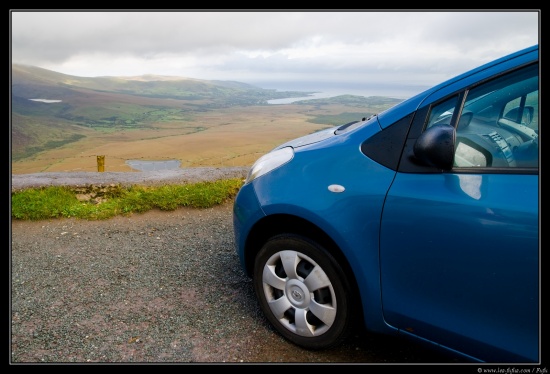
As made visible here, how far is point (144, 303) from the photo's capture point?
324 centimetres

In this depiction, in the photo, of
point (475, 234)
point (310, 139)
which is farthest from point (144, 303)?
point (475, 234)

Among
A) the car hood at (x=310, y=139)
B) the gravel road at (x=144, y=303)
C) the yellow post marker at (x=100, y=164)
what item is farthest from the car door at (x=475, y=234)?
the yellow post marker at (x=100, y=164)

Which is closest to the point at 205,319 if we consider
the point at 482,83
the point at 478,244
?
the point at 478,244

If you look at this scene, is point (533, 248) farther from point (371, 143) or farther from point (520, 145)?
point (371, 143)

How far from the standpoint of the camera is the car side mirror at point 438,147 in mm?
1854

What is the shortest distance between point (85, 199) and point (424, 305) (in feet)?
17.9

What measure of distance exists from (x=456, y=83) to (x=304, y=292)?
4.82ft

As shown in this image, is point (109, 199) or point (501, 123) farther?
point (109, 199)

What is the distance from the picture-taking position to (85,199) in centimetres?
607

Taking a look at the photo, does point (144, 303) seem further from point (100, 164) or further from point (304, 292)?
point (100, 164)

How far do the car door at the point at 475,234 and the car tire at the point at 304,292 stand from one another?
0.96 feet

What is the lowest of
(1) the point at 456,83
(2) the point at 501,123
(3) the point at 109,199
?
(3) the point at 109,199

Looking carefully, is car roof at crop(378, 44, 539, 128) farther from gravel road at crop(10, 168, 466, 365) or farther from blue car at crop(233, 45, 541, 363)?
gravel road at crop(10, 168, 466, 365)

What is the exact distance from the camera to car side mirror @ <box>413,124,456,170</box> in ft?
6.08
